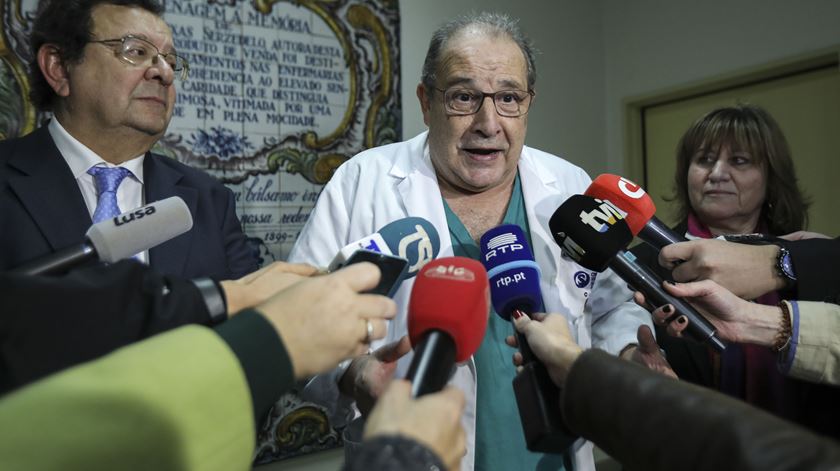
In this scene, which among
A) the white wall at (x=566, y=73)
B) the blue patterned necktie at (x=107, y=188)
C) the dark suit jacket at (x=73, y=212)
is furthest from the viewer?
the white wall at (x=566, y=73)

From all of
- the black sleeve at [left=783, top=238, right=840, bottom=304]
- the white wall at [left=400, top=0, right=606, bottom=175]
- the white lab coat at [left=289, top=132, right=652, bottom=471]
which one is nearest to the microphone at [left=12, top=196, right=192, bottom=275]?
the white lab coat at [left=289, top=132, right=652, bottom=471]

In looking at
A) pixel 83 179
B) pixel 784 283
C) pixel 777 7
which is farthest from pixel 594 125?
pixel 83 179

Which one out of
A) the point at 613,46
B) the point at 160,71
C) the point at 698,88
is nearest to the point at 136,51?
the point at 160,71

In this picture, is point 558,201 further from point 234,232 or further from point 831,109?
point 831,109

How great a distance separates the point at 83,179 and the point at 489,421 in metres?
1.14

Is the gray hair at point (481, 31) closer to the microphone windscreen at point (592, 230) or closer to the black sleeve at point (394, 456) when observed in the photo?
the microphone windscreen at point (592, 230)

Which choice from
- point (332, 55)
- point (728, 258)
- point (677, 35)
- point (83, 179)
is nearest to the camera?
point (728, 258)

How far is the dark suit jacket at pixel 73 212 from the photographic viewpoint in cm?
128

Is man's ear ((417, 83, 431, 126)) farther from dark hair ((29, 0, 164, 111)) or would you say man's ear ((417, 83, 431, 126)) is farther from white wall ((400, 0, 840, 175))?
white wall ((400, 0, 840, 175))

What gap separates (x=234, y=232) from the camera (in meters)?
→ 1.61

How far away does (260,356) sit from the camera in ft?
1.83

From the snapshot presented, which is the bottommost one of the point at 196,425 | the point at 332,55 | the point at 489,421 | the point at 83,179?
the point at 489,421

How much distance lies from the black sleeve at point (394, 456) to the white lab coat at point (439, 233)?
831 millimetres

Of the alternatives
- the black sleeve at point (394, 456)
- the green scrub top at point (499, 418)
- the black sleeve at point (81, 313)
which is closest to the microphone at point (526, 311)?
the green scrub top at point (499, 418)
